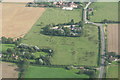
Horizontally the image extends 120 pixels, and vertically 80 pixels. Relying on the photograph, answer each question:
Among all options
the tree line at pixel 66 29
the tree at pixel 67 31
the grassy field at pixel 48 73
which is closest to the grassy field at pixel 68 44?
the tree line at pixel 66 29

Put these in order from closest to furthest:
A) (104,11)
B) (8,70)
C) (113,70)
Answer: (113,70)
(8,70)
(104,11)

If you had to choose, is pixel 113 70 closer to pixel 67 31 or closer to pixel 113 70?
pixel 113 70

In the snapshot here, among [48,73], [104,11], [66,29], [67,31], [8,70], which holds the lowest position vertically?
[48,73]

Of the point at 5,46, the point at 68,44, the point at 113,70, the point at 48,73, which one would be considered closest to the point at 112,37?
the point at 68,44

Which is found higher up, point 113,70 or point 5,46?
point 5,46

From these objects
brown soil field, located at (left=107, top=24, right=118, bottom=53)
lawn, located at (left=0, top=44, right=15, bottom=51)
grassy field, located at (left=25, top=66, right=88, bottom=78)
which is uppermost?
brown soil field, located at (left=107, top=24, right=118, bottom=53)

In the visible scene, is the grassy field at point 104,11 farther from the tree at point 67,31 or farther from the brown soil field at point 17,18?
the brown soil field at point 17,18

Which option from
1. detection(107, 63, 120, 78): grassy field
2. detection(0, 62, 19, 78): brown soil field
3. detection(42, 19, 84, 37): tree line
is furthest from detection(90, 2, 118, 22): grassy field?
detection(0, 62, 19, 78): brown soil field

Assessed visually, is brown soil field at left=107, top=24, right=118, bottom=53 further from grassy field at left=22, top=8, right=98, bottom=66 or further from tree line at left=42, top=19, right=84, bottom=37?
tree line at left=42, top=19, right=84, bottom=37
